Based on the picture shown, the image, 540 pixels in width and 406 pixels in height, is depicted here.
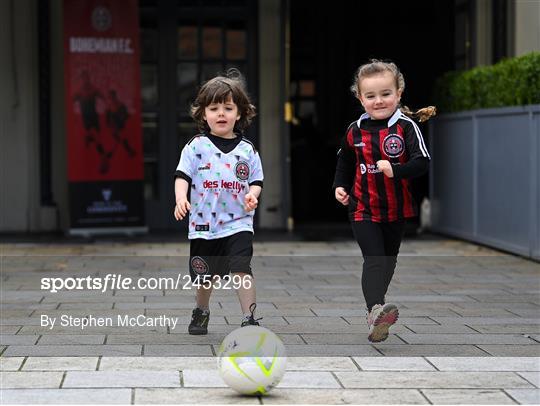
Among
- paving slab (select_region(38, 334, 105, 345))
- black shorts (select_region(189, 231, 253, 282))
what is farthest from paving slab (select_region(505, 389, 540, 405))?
paving slab (select_region(38, 334, 105, 345))

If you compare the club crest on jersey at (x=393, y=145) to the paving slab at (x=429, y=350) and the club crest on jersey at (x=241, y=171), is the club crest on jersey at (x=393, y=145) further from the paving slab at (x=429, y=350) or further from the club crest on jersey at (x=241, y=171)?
the paving slab at (x=429, y=350)

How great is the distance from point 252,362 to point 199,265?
1689 mm

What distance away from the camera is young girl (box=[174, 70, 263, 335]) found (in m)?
6.59

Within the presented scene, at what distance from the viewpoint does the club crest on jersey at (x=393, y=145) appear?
6527mm

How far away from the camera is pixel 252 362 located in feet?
16.5

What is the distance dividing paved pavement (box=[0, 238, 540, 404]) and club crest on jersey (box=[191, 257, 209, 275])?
410 mm

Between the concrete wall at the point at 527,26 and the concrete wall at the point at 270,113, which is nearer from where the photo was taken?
the concrete wall at the point at 527,26

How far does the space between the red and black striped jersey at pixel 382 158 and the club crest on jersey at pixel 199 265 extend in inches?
36.7

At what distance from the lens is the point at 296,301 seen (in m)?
8.52

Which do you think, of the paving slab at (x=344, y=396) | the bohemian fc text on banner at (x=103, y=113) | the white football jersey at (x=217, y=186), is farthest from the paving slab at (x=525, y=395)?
the bohemian fc text on banner at (x=103, y=113)

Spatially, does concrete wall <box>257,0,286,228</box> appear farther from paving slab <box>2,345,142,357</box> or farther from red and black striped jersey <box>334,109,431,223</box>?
paving slab <box>2,345,142,357</box>

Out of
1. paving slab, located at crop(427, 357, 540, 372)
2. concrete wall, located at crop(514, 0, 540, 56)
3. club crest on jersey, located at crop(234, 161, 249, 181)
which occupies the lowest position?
paving slab, located at crop(427, 357, 540, 372)

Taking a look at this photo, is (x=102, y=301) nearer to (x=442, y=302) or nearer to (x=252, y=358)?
(x=442, y=302)

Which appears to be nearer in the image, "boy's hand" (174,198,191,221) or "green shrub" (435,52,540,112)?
"boy's hand" (174,198,191,221)
